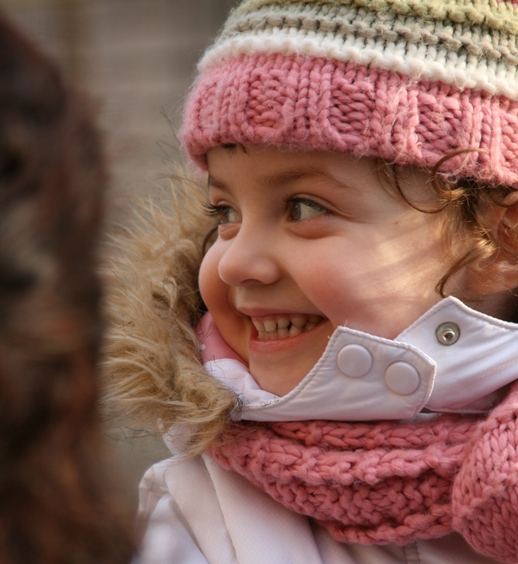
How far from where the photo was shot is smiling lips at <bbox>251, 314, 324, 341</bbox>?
1.53 meters

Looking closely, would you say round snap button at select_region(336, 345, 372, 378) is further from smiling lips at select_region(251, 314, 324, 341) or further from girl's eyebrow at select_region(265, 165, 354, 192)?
girl's eyebrow at select_region(265, 165, 354, 192)

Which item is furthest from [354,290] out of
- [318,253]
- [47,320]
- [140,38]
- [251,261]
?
[140,38]

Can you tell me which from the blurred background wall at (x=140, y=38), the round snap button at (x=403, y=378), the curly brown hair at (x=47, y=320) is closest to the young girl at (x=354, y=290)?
the round snap button at (x=403, y=378)

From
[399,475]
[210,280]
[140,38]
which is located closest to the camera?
[399,475]

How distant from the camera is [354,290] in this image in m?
1.42

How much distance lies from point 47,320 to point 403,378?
2.74 ft

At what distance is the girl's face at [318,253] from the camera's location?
1438 mm

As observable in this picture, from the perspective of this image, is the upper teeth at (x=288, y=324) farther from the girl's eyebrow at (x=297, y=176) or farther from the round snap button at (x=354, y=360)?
the girl's eyebrow at (x=297, y=176)

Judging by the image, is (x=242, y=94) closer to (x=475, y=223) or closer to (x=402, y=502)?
(x=475, y=223)

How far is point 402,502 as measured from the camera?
1349 millimetres

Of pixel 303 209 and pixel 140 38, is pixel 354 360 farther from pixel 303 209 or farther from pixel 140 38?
pixel 140 38

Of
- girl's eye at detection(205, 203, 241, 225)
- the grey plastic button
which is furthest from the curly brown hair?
girl's eye at detection(205, 203, 241, 225)

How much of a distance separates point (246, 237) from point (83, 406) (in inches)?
32.2

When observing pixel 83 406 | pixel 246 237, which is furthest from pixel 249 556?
pixel 83 406
